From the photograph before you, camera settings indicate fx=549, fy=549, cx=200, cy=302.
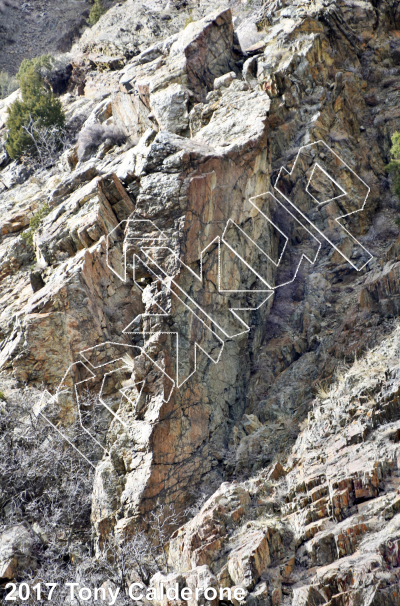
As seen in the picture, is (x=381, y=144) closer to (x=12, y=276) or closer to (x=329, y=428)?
(x=329, y=428)

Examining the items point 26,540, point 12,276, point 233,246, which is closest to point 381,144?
point 233,246

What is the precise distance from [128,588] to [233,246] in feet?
30.4

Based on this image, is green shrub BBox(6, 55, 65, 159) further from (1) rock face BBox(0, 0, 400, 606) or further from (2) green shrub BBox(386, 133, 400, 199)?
(2) green shrub BBox(386, 133, 400, 199)

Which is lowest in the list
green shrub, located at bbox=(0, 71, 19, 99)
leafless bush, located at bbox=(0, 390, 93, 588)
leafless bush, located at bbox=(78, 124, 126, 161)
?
leafless bush, located at bbox=(0, 390, 93, 588)

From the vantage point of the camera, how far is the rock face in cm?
1062

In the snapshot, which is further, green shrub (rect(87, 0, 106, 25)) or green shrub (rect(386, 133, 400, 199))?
green shrub (rect(87, 0, 106, 25))

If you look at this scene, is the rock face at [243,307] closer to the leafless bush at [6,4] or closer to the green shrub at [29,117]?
the green shrub at [29,117]

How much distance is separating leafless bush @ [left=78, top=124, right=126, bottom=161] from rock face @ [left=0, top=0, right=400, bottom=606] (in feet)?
1.59

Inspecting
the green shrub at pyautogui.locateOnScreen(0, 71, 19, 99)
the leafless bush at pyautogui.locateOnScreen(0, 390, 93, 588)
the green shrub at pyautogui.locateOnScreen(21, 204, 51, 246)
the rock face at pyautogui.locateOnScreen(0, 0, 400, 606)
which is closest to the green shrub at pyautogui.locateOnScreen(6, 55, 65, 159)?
the rock face at pyautogui.locateOnScreen(0, 0, 400, 606)

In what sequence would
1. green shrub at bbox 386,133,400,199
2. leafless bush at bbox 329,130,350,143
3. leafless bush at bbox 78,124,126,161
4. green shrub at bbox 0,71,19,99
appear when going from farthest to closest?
green shrub at bbox 0,71,19,99 < leafless bush at bbox 78,124,126,161 < leafless bush at bbox 329,130,350,143 < green shrub at bbox 386,133,400,199

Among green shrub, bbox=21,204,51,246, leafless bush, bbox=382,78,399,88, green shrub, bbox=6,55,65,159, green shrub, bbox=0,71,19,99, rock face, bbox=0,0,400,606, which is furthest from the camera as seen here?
green shrub, bbox=0,71,19,99

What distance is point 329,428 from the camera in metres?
12.3

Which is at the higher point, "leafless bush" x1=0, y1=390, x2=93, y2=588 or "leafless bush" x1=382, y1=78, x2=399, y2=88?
"leafless bush" x1=382, y1=78, x2=399, y2=88

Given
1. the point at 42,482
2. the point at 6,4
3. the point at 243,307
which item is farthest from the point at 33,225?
the point at 6,4
